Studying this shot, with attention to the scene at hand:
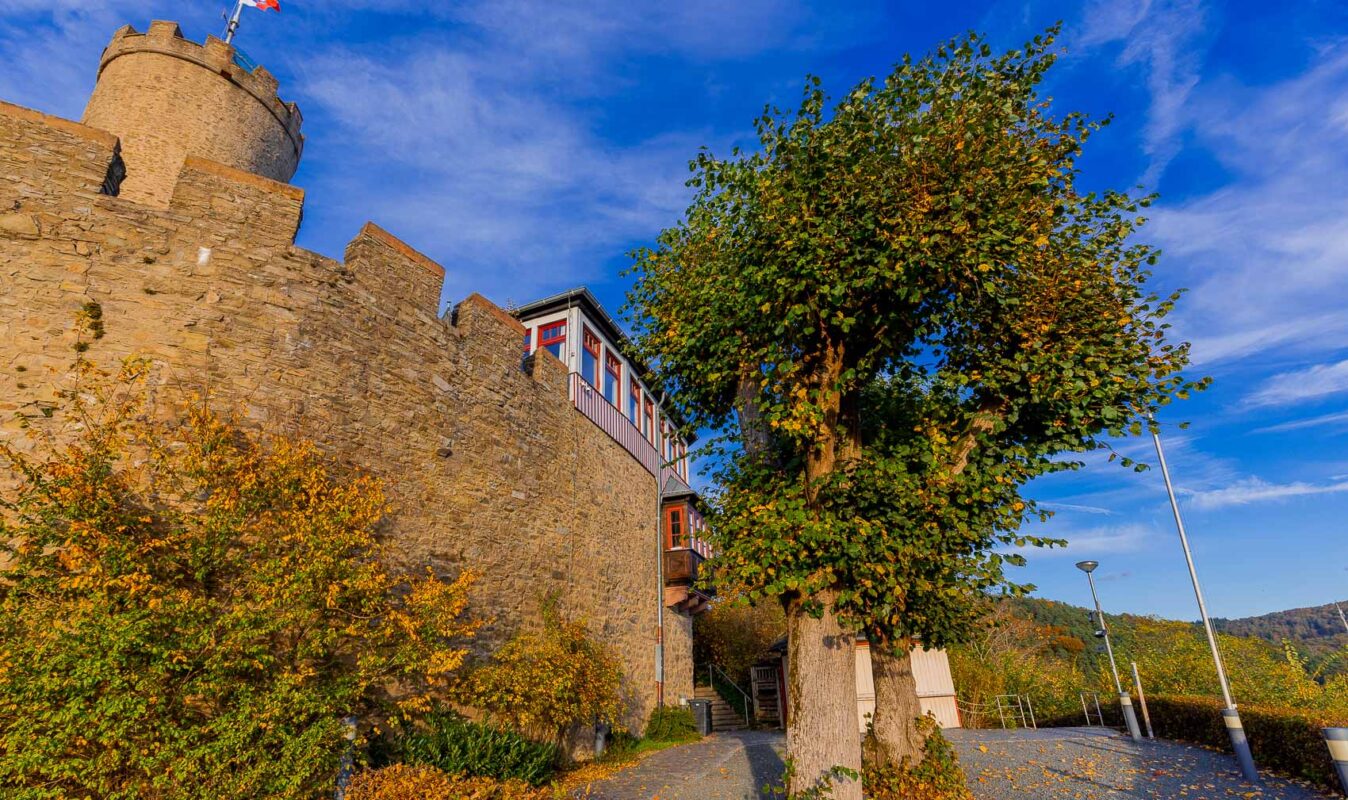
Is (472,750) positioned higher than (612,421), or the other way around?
(612,421)

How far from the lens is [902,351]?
25.3 feet

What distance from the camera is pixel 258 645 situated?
540cm

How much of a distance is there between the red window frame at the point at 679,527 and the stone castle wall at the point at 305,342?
5.48 meters

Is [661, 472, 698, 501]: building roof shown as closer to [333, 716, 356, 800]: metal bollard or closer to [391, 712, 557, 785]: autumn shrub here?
[391, 712, 557, 785]: autumn shrub

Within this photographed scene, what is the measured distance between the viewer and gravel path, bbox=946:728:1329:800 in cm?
855

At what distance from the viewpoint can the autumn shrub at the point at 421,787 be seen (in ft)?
17.4

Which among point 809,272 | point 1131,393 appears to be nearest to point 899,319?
point 809,272

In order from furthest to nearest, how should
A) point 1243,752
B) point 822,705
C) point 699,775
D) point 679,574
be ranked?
point 679,574 < point 699,775 < point 1243,752 < point 822,705

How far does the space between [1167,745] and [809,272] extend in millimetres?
15065

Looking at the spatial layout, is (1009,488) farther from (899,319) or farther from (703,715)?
(703,715)

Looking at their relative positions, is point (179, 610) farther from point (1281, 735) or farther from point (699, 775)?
point (1281, 735)

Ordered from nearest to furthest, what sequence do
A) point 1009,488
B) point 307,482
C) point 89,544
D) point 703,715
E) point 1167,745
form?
point 89,544, point 307,482, point 1009,488, point 1167,745, point 703,715

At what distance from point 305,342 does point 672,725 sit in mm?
13002

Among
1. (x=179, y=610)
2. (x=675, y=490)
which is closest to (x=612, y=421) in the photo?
(x=675, y=490)
